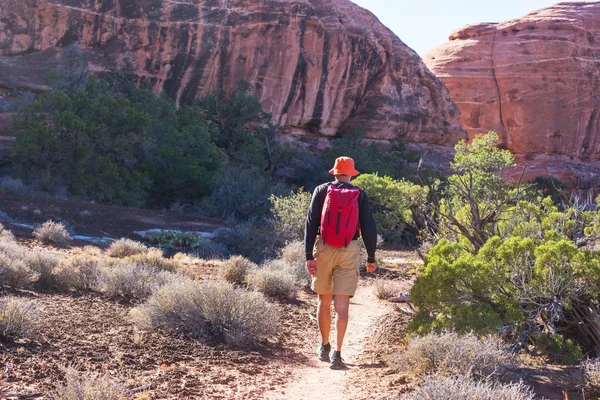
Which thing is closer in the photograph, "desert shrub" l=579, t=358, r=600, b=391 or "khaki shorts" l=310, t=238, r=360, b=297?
"desert shrub" l=579, t=358, r=600, b=391

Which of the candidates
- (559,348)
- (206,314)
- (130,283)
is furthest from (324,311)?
(130,283)

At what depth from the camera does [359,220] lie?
5250 millimetres

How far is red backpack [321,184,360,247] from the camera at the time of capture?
5.06 metres

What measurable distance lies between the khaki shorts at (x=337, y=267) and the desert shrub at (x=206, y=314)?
875 millimetres

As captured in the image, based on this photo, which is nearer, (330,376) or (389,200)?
(330,376)

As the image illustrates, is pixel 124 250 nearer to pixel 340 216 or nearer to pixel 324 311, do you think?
pixel 324 311

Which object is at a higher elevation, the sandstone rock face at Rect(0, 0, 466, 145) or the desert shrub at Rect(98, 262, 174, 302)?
the sandstone rock face at Rect(0, 0, 466, 145)

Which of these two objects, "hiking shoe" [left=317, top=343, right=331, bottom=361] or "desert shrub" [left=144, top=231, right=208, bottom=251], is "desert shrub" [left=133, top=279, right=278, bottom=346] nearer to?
"hiking shoe" [left=317, top=343, right=331, bottom=361]

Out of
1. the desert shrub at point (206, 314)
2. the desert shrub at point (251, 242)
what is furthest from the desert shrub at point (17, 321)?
the desert shrub at point (251, 242)

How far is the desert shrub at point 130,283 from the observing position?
7145 mm

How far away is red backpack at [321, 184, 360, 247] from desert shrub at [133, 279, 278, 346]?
1223 millimetres

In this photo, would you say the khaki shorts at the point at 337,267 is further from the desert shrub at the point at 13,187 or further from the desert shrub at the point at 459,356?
the desert shrub at the point at 13,187

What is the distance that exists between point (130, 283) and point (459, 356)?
14.2ft

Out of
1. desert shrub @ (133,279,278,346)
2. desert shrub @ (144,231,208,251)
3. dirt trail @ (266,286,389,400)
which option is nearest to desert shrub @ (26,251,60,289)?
desert shrub @ (133,279,278,346)
